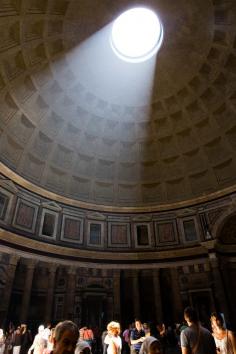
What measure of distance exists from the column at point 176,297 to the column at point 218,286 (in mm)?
2380

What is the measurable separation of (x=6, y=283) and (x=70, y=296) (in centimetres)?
430

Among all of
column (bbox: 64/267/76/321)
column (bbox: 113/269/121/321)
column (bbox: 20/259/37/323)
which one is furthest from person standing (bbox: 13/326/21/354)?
column (bbox: 113/269/121/321)

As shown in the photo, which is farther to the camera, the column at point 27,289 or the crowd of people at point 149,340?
the column at point 27,289

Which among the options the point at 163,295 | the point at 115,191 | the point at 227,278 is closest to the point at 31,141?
the point at 115,191

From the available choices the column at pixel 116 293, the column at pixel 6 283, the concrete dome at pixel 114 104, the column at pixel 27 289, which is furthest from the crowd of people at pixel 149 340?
the concrete dome at pixel 114 104

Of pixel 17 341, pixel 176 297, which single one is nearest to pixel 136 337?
pixel 17 341

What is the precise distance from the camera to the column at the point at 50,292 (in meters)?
16.4

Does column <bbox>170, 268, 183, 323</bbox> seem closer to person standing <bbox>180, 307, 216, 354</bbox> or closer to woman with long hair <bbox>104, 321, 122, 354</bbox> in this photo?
woman with long hair <bbox>104, 321, 122, 354</bbox>

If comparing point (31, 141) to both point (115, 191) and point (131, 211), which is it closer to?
point (115, 191)

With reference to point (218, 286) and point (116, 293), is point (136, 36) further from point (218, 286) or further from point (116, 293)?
point (116, 293)

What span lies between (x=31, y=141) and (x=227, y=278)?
55.0 ft

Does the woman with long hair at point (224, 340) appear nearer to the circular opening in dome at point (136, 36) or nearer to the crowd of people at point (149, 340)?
the crowd of people at point (149, 340)

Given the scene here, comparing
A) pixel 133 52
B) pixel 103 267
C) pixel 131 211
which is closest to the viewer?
pixel 103 267

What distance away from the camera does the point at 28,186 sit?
61.7 feet
